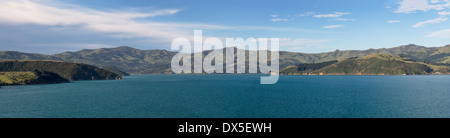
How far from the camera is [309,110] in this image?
294 feet

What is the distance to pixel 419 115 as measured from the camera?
79.7 metres
